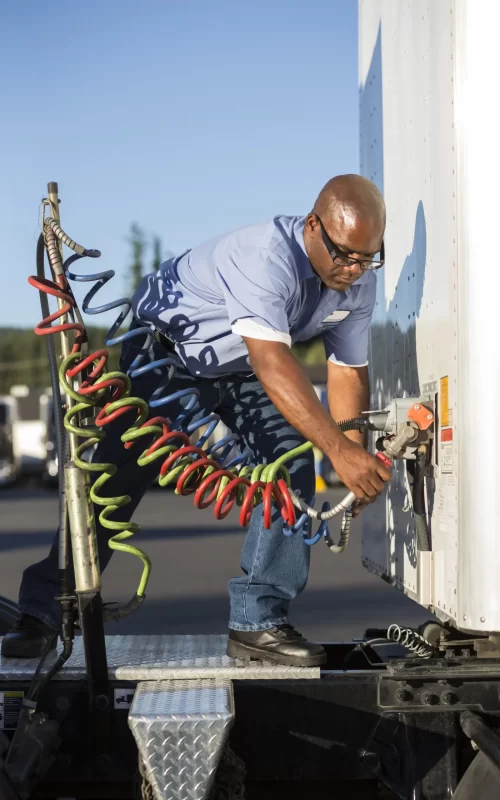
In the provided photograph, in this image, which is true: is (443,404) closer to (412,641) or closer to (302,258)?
(302,258)

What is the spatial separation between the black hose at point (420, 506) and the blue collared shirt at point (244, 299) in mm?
606

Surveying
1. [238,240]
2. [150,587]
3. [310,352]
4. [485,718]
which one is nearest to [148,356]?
[238,240]

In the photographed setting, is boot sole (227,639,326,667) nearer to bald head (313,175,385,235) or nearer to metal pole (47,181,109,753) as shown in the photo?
metal pole (47,181,109,753)

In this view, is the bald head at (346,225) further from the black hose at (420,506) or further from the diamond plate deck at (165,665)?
the diamond plate deck at (165,665)

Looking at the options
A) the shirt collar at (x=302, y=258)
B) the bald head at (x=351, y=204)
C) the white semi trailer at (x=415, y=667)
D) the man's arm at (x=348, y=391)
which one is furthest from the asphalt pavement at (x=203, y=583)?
the bald head at (x=351, y=204)

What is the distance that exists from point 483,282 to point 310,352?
62.5 m

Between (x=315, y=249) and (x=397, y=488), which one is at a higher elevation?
(x=315, y=249)

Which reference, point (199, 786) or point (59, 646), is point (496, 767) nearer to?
point (199, 786)

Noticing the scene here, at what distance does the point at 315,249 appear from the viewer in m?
3.73

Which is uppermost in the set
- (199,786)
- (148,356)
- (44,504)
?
(148,356)

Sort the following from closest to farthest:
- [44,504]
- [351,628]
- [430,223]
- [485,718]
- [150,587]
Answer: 1. [485,718]
2. [430,223]
3. [351,628]
4. [150,587]
5. [44,504]

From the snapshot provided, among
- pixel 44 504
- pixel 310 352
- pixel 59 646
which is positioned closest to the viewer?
pixel 59 646

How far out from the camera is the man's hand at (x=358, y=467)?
11.3 ft

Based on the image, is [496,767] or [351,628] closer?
[496,767]
